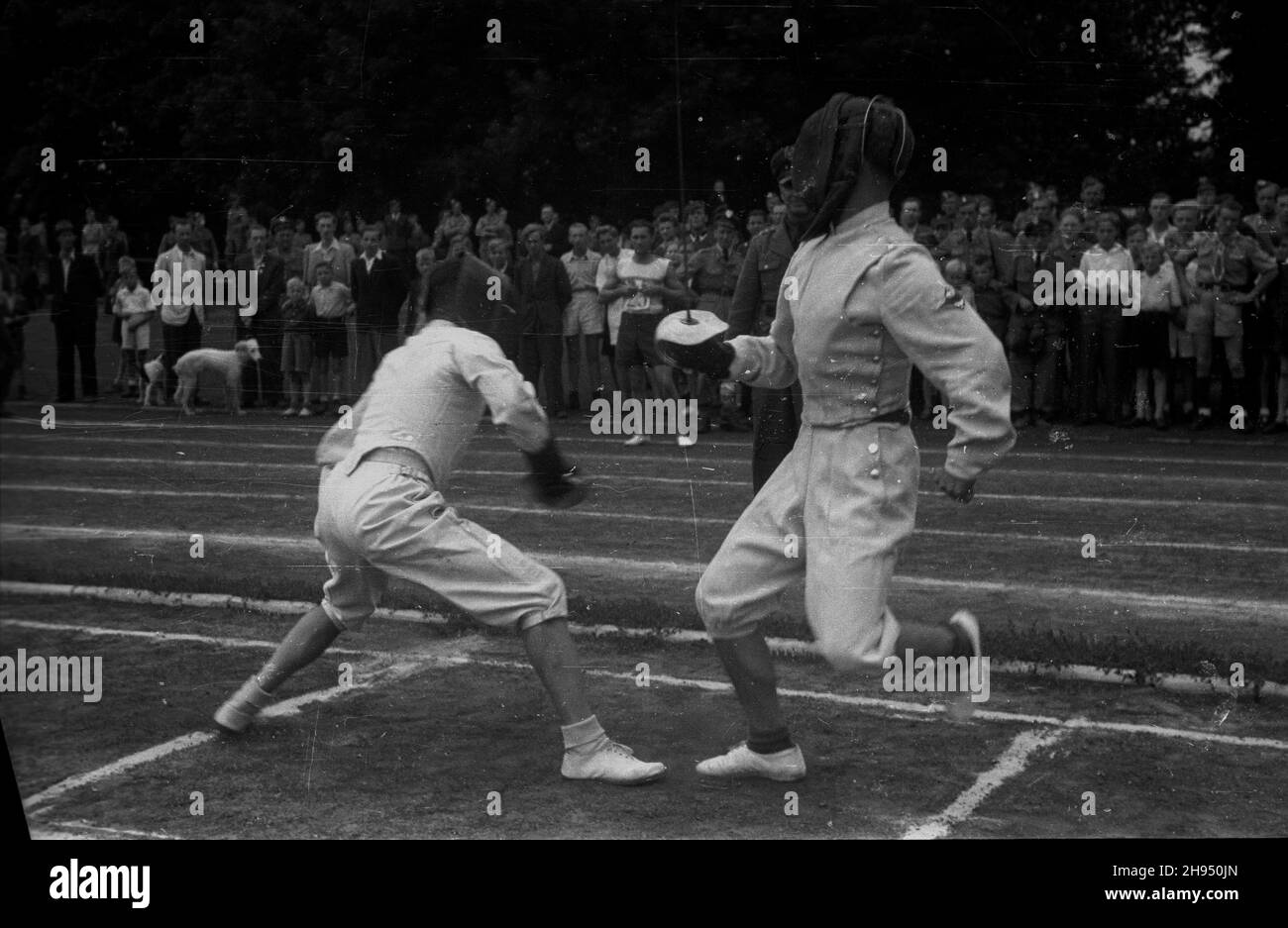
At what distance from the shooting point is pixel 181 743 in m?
5.05

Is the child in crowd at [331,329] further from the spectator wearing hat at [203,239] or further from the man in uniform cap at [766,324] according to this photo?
the man in uniform cap at [766,324]

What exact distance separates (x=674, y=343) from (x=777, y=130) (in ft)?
3.04

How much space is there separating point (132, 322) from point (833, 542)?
2446 mm

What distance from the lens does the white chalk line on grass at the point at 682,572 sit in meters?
6.04

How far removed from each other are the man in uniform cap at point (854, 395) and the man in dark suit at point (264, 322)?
4.70 ft

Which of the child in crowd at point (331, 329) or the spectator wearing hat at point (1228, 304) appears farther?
the spectator wearing hat at point (1228, 304)

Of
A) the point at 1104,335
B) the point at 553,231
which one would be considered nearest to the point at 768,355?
the point at 553,231

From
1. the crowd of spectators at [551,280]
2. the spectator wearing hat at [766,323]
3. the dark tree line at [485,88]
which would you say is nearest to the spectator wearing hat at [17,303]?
the crowd of spectators at [551,280]

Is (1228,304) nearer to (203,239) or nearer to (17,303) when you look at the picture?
(203,239)

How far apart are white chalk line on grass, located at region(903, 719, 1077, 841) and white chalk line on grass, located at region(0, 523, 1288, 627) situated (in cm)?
193

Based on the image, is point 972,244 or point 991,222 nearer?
point 991,222

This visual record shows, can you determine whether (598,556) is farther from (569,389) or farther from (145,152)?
(145,152)

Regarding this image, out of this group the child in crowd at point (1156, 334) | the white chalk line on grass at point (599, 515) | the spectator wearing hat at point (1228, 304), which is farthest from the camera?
the child in crowd at point (1156, 334)

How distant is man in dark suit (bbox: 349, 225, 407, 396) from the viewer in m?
4.97
